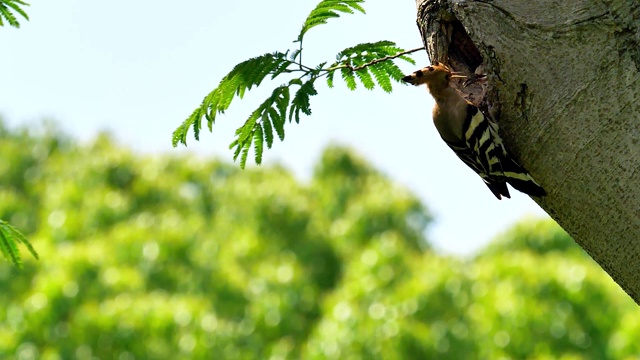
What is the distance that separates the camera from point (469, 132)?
387 cm

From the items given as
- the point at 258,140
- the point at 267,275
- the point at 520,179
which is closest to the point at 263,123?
the point at 258,140

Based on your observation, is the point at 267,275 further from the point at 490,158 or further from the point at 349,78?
the point at 349,78

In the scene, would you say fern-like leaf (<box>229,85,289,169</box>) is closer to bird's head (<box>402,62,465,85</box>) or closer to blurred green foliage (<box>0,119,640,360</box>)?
bird's head (<box>402,62,465,85</box>)

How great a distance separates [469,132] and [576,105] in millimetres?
1237

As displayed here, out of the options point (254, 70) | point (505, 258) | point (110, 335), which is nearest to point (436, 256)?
point (505, 258)

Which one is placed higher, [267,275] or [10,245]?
[10,245]

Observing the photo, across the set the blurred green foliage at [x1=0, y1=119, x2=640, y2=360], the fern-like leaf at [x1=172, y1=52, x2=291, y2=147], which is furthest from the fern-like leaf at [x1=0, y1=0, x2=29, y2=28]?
the blurred green foliage at [x1=0, y1=119, x2=640, y2=360]

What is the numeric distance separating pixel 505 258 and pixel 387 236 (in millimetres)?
3075

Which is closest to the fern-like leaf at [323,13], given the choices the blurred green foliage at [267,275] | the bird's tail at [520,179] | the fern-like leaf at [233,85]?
the fern-like leaf at [233,85]

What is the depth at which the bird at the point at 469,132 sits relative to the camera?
10.8 feet

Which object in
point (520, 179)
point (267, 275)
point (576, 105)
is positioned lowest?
point (267, 275)

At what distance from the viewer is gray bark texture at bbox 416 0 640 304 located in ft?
8.40

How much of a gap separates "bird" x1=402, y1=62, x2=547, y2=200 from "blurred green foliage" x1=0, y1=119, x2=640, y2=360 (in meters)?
9.80

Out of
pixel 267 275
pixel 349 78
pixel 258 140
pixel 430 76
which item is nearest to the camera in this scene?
pixel 258 140
